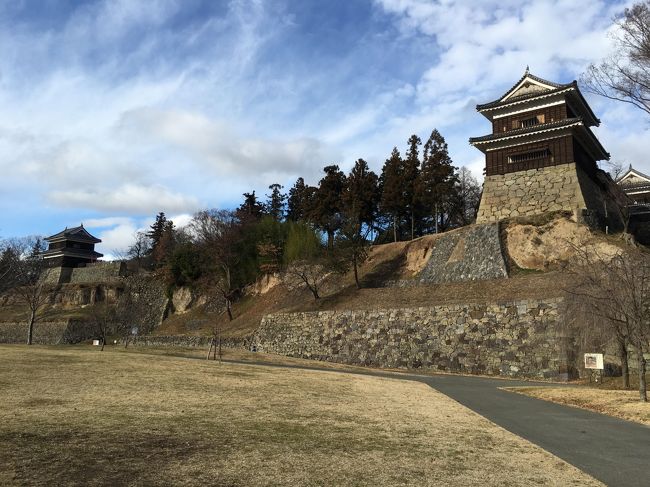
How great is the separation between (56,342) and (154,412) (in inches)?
2097

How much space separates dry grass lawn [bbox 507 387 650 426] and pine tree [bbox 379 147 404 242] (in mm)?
33227

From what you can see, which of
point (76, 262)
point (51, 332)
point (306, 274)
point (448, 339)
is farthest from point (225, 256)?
point (76, 262)

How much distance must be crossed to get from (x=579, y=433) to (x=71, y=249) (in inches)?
3209

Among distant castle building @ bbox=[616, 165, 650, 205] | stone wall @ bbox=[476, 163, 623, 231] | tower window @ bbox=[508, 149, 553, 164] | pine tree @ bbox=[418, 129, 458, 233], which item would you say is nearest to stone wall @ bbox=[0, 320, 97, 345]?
pine tree @ bbox=[418, 129, 458, 233]

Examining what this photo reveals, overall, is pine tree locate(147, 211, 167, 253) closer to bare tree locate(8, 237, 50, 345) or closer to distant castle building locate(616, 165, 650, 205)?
bare tree locate(8, 237, 50, 345)

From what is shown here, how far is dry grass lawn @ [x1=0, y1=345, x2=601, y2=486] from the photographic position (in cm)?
570

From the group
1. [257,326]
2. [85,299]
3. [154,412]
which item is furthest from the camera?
[85,299]

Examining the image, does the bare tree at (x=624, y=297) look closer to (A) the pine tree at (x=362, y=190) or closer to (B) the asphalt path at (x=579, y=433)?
(B) the asphalt path at (x=579, y=433)

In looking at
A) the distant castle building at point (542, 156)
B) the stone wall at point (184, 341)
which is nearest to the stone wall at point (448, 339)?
the stone wall at point (184, 341)

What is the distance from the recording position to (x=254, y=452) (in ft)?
22.1

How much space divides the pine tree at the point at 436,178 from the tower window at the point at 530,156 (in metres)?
8.37

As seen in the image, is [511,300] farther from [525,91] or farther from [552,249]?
[525,91]

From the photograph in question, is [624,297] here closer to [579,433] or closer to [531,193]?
[579,433]

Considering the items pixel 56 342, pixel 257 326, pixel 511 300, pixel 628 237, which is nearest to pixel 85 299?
pixel 56 342
